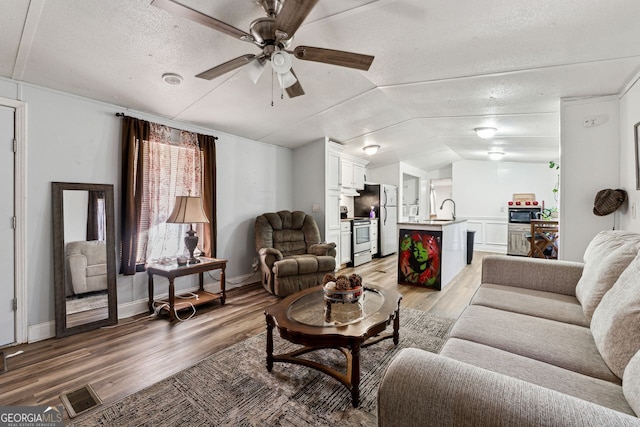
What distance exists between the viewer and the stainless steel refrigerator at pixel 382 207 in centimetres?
634

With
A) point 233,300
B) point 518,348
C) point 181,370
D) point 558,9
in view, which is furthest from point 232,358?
point 558,9

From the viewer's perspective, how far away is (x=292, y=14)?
1506 mm

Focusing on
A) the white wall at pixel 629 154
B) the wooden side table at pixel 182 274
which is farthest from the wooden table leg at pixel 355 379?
the white wall at pixel 629 154

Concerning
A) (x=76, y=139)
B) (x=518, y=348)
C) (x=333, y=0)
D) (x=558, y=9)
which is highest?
(x=333, y=0)

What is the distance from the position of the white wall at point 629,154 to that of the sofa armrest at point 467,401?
256cm

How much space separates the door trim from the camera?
2.44 metres

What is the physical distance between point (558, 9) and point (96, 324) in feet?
14.7

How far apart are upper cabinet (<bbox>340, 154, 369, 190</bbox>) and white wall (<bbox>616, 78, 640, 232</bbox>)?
144 inches

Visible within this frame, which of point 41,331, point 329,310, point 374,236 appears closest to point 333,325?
point 329,310

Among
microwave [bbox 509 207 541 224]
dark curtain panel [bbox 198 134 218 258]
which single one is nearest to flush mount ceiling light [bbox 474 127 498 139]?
microwave [bbox 509 207 541 224]

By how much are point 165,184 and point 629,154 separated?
15.5 feet

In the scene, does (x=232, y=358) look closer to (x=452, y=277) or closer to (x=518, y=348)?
(x=518, y=348)

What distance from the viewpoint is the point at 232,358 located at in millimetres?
2223

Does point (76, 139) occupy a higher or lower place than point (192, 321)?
higher
